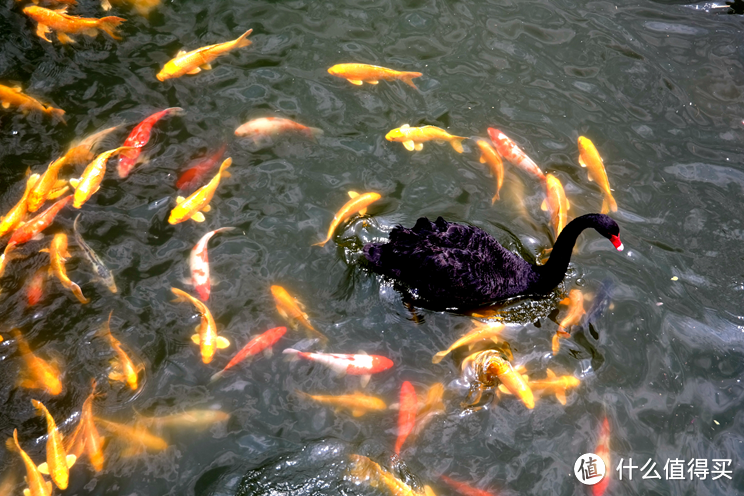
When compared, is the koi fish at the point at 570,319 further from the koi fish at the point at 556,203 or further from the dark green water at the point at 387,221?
the koi fish at the point at 556,203

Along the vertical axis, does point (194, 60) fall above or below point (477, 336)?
above

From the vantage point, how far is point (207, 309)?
480 centimetres

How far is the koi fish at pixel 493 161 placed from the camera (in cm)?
582

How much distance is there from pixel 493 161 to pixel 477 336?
1.89 meters

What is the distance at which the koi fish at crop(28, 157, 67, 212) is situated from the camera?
17.2 ft

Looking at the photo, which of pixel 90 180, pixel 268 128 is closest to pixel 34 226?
pixel 90 180

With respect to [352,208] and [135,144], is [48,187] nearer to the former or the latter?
[135,144]

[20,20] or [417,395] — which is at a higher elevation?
[20,20]

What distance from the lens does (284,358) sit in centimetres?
480

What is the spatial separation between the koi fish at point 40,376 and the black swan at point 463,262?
8.45 ft

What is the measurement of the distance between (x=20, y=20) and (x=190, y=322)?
4459 mm

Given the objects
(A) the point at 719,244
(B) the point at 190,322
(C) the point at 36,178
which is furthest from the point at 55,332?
(A) the point at 719,244

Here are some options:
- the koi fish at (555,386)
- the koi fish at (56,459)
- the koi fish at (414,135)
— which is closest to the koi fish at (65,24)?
the koi fish at (414,135)

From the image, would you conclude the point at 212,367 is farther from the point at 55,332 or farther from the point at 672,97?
the point at 672,97
